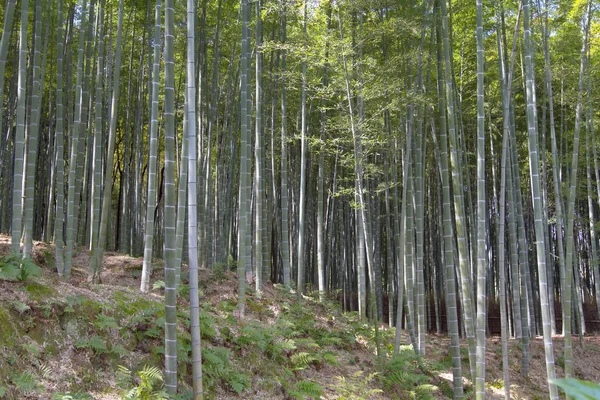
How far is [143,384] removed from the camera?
12.5 ft

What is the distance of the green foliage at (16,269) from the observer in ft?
14.1

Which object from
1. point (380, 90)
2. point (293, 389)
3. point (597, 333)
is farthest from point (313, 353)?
point (597, 333)

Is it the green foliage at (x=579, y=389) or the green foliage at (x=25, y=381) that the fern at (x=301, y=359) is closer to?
the green foliage at (x=25, y=381)

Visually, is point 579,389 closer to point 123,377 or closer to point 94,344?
point 123,377

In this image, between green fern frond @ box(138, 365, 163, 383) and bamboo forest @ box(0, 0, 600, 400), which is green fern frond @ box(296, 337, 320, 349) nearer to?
bamboo forest @ box(0, 0, 600, 400)

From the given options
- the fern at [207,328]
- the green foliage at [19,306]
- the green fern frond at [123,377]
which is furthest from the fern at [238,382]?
the green foliage at [19,306]

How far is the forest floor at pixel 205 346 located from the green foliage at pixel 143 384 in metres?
0.02

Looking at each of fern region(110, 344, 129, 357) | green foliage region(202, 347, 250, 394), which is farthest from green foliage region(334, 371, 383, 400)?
fern region(110, 344, 129, 357)

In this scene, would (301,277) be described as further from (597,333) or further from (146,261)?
(597,333)

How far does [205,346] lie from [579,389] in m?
4.75

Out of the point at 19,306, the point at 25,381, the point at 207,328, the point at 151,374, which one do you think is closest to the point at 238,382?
the point at 207,328

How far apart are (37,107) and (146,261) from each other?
1975 mm

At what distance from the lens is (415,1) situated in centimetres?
707

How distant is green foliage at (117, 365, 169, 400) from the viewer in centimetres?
372
